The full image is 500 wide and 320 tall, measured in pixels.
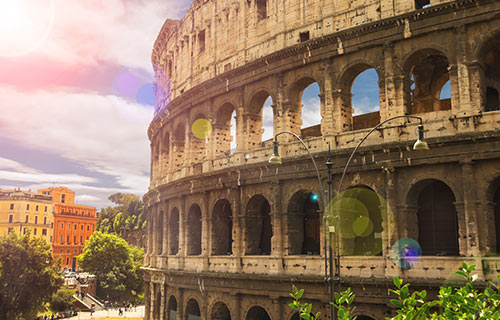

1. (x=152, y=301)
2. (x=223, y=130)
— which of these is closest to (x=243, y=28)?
(x=223, y=130)

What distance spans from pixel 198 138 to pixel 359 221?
11.6 m

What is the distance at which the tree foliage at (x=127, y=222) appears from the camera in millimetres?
81062

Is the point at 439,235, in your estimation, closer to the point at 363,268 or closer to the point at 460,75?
the point at 363,268

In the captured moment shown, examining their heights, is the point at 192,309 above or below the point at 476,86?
below

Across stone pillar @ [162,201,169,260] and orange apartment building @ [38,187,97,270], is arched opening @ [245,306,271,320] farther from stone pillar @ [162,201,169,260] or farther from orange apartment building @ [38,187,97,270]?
orange apartment building @ [38,187,97,270]

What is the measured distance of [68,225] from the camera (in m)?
84.8

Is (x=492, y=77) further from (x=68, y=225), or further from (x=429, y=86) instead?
(x=68, y=225)

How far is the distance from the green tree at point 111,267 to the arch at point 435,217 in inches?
1901

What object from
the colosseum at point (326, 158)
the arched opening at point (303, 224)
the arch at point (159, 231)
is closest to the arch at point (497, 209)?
the colosseum at point (326, 158)

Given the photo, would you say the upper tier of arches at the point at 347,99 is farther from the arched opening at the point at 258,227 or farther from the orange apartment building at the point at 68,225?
the orange apartment building at the point at 68,225

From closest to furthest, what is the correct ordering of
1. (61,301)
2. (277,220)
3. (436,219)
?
(436,219)
(277,220)
(61,301)

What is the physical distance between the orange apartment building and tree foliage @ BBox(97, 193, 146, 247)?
2.67 metres

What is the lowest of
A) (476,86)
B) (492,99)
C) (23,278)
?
(23,278)

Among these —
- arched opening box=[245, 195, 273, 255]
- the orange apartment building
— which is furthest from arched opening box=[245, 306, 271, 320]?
the orange apartment building
